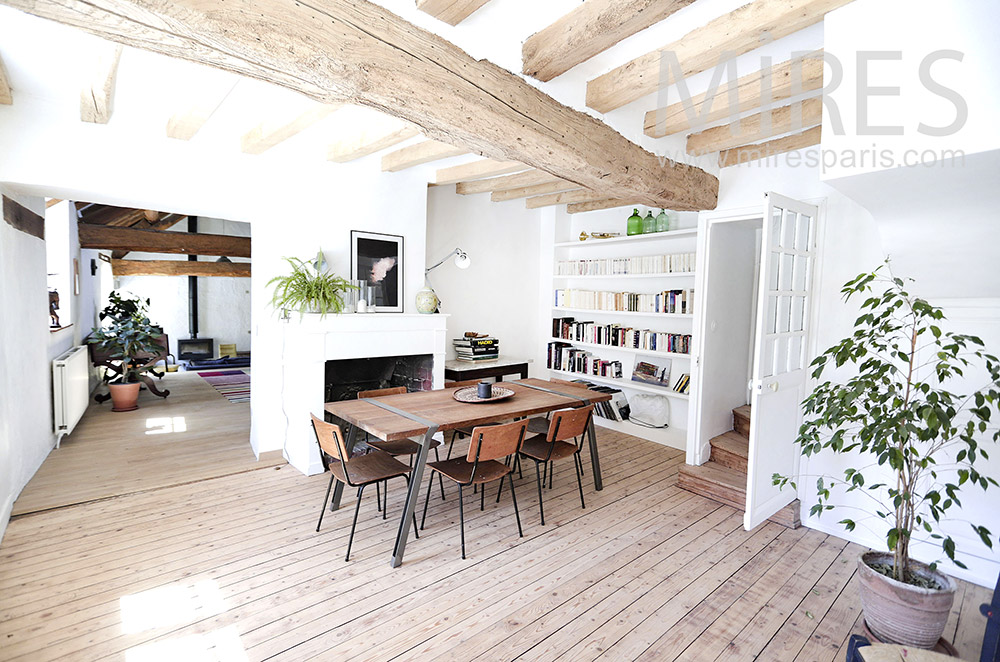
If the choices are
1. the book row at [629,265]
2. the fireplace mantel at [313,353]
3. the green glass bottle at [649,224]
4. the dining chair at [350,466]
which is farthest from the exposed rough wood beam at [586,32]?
the green glass bottle at [649,224]

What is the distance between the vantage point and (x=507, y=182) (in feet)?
16.1

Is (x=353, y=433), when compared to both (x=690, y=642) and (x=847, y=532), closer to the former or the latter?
(x=690, y=642)

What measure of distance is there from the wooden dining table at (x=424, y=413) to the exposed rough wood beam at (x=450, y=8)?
2.00 meters

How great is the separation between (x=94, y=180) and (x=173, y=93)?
0.89m

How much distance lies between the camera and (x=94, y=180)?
11.2 feet

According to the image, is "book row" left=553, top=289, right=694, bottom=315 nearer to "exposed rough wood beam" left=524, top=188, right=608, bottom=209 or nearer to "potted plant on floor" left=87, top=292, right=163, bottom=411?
"exposed rough wood beam" left=524, top=188, right=608, bottom=209

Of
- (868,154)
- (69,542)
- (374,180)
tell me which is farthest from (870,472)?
(69,542)

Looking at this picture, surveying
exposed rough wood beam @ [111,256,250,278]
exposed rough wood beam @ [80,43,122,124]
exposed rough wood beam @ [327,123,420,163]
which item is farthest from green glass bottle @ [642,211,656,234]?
exposed rough wood beam @ [111,256,250,278]

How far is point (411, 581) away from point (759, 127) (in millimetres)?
3488

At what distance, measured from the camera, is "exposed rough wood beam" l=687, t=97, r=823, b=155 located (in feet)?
10.1

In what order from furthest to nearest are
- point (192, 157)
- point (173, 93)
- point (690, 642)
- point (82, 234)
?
1. point (82, 234)
2. point (192, 157)
3. point (173, 93)
4. point (690, 642)

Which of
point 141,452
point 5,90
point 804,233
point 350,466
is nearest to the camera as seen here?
point 5,90

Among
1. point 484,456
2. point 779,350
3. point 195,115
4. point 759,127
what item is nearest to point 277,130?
point 195,115

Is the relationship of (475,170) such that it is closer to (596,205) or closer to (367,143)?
(367,143)
